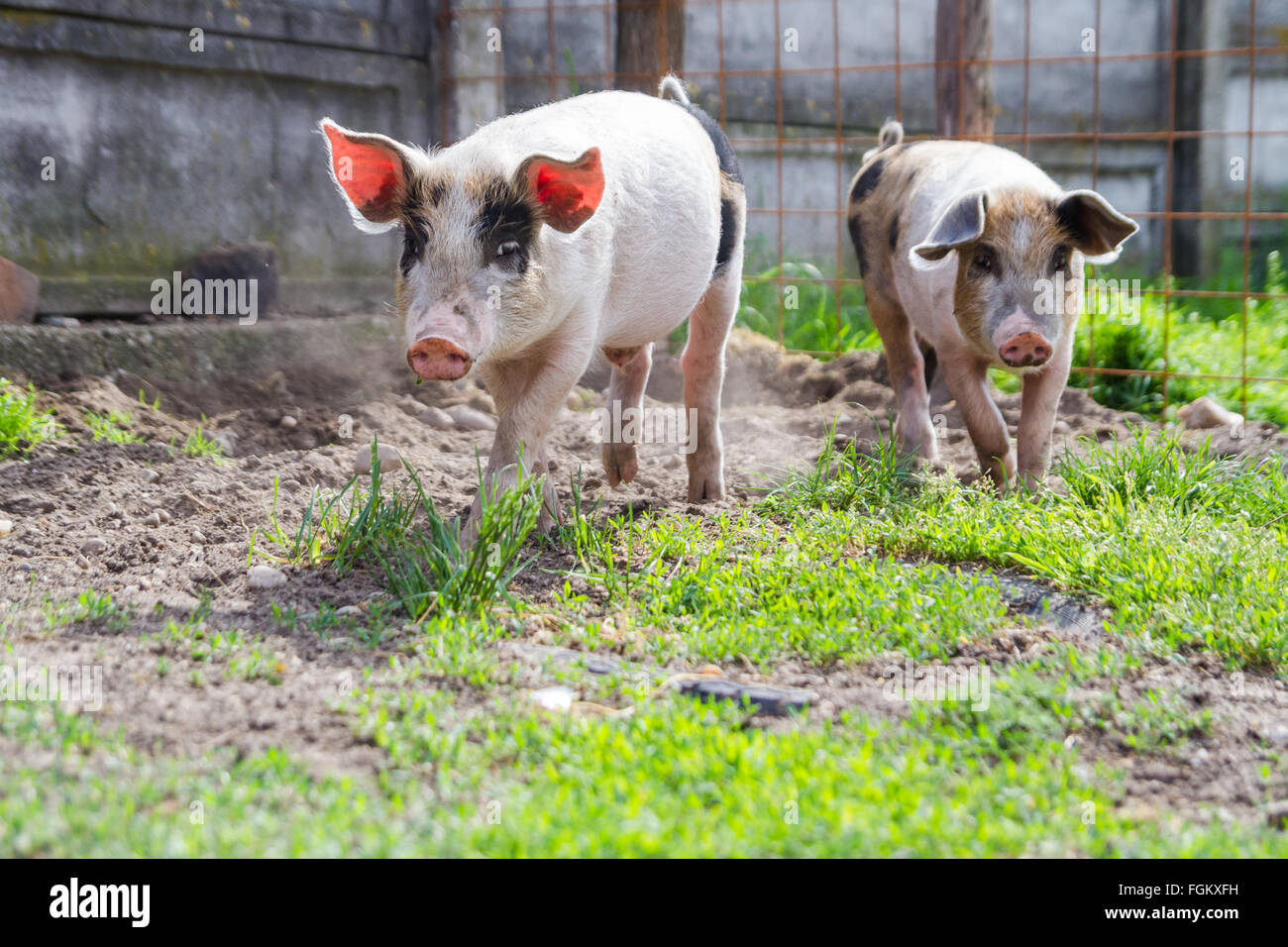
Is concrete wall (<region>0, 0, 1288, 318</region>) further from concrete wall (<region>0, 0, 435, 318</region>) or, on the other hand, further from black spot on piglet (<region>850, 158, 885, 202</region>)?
black spot on piglet (<region>850, 158, 885, 202</region>)

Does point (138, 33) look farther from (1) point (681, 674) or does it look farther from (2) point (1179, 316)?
(2) point (1179, 316)

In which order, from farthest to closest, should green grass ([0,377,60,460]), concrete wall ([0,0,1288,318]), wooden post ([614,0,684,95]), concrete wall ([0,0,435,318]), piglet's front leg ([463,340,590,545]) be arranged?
wooden post ([614,0,684,95])
concrete wall ([0,0,1288,318])
concrete wall ([0,0,435,318])
green grass ([0,377,60,460])
piglet's front leg ([463,340,590,545])

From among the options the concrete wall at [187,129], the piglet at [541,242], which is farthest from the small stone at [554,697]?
the concrete wall at [187,129]

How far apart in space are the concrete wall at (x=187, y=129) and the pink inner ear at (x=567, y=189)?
3.20 metres

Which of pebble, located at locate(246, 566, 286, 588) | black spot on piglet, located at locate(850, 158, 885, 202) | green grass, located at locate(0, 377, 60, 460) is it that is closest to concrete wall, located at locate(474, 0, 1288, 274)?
black spot on piglet, located at locate(850, 158, 885, 202)

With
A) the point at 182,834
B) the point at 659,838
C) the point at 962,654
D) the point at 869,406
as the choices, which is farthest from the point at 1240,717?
the point at 869,406

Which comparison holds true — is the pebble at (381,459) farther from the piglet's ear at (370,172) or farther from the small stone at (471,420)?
the piglet's ear at (370,172)

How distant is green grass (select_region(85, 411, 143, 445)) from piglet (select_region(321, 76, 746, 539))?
1.74m

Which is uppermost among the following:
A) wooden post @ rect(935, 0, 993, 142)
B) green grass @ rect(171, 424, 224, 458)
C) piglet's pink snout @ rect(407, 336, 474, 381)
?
wooden post @ rect(935, 0, 993, 142)

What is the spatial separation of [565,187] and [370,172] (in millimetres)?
620

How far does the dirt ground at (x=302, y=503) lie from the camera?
2633mm

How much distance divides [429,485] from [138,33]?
294 cm

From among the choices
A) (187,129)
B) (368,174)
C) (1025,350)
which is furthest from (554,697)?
(187,129)

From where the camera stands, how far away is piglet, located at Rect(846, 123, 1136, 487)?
4488mm
